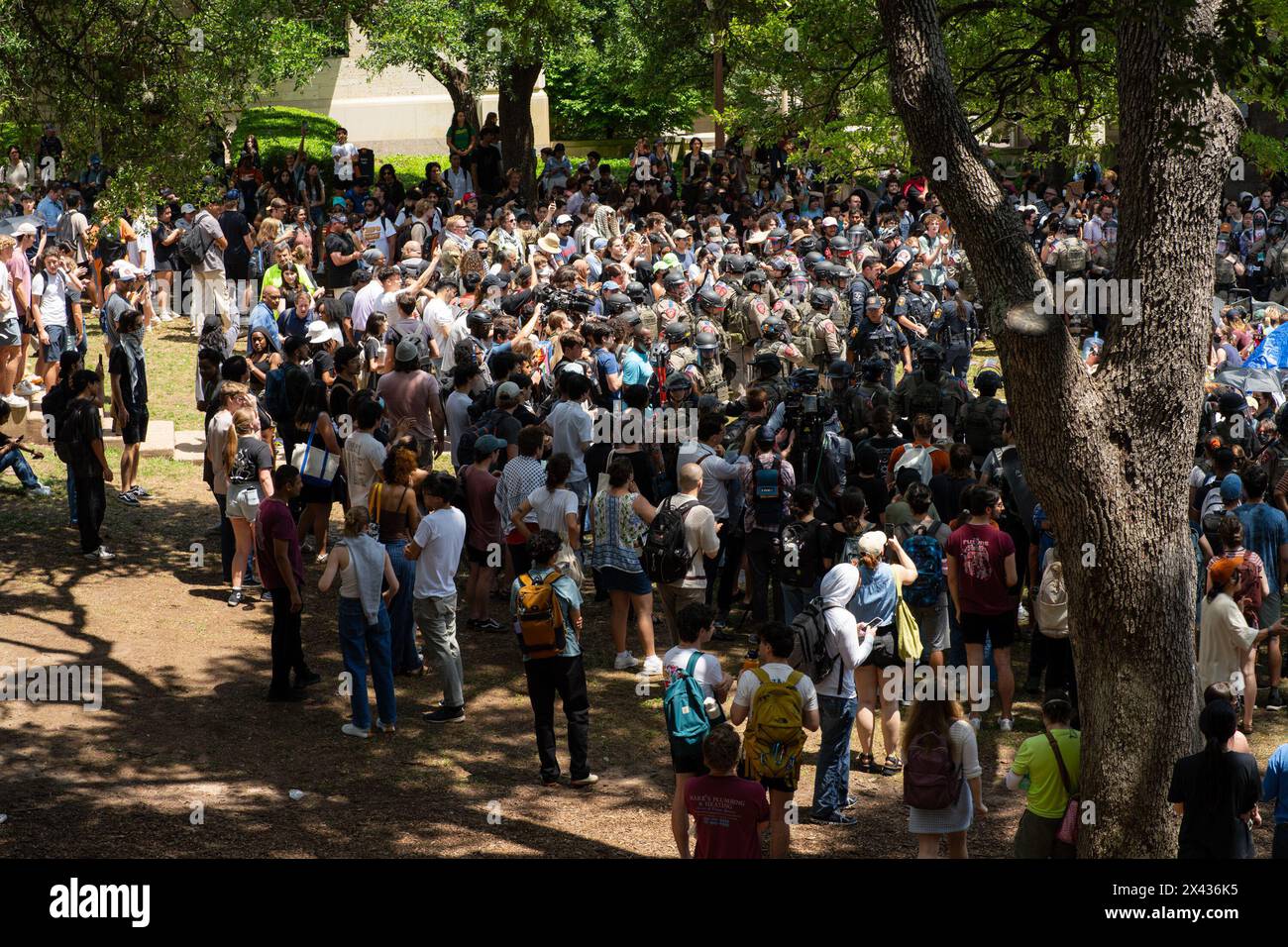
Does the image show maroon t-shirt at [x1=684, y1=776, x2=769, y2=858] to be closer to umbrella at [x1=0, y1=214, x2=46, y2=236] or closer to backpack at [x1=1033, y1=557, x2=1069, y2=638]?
backpack at [x1=1033, y1=557, x2=1069, y2=638]

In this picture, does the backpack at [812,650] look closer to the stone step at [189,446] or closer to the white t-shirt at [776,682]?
the white t-shirt at [776,682]

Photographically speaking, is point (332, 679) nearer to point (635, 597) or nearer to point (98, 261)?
point (635, 597)

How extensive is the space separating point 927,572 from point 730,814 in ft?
10.7

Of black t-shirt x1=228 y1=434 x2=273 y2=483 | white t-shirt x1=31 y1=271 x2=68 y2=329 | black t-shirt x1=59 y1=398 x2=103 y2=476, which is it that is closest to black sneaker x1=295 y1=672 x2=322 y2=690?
black t-shirt x1=228 y1=434 x2=273 y2=483

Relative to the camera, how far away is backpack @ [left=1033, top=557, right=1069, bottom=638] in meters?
9.80

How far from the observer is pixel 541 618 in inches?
344

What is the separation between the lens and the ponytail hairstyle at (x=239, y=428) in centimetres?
1154

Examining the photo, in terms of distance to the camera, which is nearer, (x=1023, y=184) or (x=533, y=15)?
(x=533, y=15)

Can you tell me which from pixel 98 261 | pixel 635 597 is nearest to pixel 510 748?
pixel 635 597

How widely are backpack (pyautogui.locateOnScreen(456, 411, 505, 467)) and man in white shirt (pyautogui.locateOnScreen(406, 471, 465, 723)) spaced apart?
171cm

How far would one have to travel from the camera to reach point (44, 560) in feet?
41.5

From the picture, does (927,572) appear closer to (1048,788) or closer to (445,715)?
(1048,788)

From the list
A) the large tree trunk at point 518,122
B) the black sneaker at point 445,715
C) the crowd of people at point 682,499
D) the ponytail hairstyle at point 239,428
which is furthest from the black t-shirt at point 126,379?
the large tree trunk at point 518,122

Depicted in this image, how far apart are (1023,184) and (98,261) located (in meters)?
16.7
